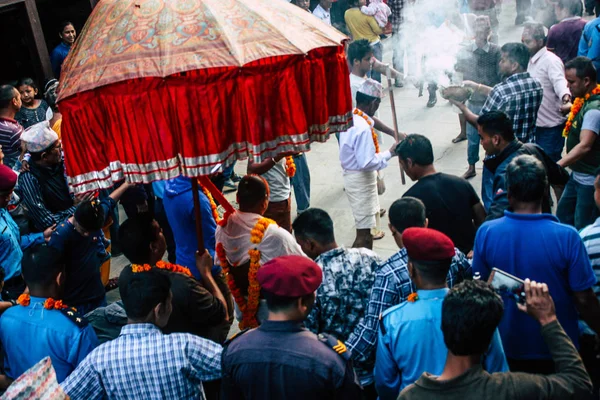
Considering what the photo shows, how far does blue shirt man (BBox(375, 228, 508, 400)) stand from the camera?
288 centimetres

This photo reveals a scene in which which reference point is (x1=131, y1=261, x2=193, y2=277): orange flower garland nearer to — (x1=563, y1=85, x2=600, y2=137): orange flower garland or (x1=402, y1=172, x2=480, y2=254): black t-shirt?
(x1=402, y1=172, x2=480, y2=254): black t-shirt

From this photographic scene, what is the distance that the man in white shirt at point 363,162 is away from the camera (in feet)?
19.0

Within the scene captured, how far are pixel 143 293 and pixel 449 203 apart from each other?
93.6 inches

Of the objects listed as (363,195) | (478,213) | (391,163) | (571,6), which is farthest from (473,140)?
(478,213)

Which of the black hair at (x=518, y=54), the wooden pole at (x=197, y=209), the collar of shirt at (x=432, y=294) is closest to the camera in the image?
the collar of shirt at (x=432, y=294)

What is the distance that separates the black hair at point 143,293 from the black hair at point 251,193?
128 centimetres

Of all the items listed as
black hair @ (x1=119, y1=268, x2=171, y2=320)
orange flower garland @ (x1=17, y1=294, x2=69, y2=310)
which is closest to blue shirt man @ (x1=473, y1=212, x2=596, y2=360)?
black hair @ (x1=119, y1=268, x2=171, y2=320)

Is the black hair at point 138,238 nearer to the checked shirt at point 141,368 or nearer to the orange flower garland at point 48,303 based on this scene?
the orange flower garland at point 48,303

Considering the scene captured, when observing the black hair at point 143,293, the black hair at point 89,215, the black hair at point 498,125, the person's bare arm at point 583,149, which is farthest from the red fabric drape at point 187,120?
the person's bare arm at point 583,149

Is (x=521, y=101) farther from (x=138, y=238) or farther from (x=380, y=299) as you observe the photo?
(x=138, y=238)

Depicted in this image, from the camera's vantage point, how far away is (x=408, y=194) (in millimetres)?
4555

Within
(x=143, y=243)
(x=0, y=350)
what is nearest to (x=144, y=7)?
(x=143, y=243)

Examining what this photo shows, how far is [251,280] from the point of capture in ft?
14.1

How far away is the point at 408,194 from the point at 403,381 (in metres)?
1.84
